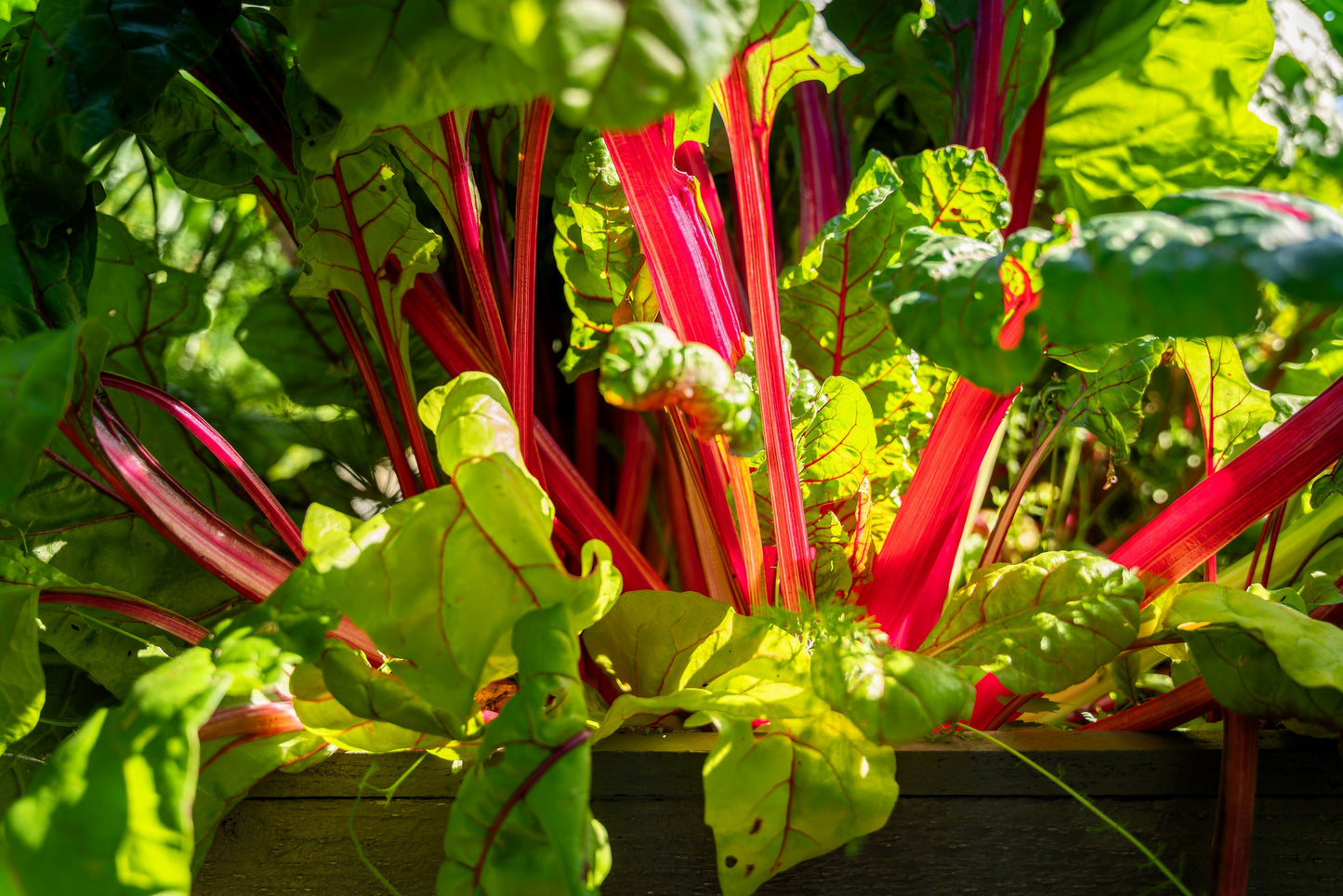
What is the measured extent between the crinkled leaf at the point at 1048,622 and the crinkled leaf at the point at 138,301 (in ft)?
1.92

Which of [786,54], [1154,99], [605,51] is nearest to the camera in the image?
[605,51]

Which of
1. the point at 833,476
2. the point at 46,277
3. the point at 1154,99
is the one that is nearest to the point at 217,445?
the point at 46,277

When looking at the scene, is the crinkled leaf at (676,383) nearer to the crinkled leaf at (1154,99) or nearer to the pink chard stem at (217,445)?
the pink chard stem at (217,445)

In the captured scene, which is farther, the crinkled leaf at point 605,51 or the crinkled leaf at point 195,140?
the crinkled leaf at point 195,140

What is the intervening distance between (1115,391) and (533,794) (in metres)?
0.40

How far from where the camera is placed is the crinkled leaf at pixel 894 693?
1.06 feet

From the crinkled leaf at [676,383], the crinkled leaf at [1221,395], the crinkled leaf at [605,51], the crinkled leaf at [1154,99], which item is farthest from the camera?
the crinkled leaf at [1154,99]

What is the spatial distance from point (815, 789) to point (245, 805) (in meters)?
0.28

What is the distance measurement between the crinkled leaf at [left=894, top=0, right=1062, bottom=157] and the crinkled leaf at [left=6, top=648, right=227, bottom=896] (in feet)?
1.87

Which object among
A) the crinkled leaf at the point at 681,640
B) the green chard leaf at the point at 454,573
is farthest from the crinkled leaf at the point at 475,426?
the crinkled leaf at the point at 681,640

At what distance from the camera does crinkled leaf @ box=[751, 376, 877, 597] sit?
0.45 metres

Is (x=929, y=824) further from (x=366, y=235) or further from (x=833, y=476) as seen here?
(x=366, y=235)

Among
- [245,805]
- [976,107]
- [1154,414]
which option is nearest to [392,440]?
[245,805]

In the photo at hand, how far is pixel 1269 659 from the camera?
36 centimetres
